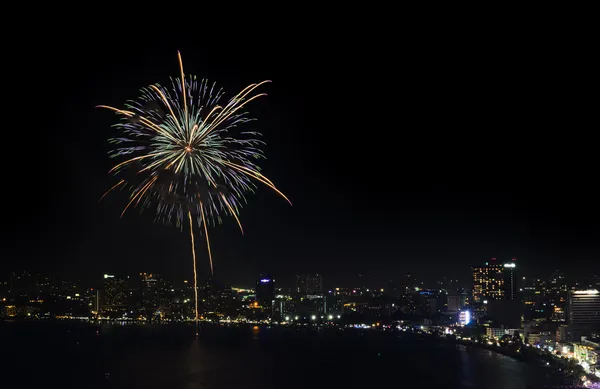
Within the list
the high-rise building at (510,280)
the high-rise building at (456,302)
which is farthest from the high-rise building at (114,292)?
the high-rise building at (510,280)

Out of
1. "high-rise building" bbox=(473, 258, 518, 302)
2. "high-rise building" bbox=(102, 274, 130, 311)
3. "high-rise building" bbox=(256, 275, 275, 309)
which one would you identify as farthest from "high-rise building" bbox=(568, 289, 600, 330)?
"high-rise building" bbox=(102, 274, 130, 311)

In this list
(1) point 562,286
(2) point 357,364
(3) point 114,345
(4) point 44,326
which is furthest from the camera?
(1) point 562,286

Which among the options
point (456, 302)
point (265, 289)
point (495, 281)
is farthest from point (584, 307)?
point (265, 289)

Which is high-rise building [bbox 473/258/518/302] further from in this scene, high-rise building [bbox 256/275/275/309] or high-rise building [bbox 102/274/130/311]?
high-rise building [bbox 102/274/130/311]

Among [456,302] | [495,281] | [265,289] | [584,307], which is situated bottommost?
[456,302]

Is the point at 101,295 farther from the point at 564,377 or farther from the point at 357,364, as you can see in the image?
the point at 564,377

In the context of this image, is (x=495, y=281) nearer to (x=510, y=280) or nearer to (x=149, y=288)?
(x=510, y=280)

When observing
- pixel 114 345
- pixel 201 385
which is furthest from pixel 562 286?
pixel 201 385

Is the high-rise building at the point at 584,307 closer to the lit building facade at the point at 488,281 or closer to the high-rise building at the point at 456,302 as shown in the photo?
the lit building facade at the point at 488,281
